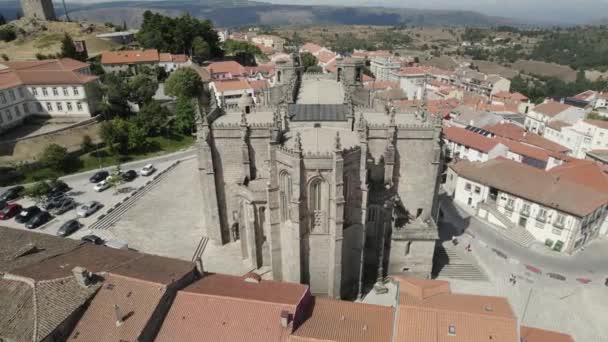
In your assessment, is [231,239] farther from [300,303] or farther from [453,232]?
[453,232]

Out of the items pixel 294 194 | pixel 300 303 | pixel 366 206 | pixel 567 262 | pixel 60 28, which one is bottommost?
pixel 567 262

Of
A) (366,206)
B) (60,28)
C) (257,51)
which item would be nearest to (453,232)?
(366,206)

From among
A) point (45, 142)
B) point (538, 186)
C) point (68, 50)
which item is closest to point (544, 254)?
point (538, 186)

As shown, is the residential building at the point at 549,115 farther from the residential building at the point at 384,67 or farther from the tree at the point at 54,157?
the tree at the point at 54,157

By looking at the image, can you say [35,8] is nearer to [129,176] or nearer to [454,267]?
[129,176]

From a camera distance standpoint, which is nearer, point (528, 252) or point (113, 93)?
point (528, 252)

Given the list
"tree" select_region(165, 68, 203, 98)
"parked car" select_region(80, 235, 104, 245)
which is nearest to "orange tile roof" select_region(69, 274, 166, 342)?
"parked car" select_region(80, 235, 104, 245)

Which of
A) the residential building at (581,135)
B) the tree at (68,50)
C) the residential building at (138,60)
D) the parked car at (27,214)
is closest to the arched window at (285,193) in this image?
the parked car at (27,214)
